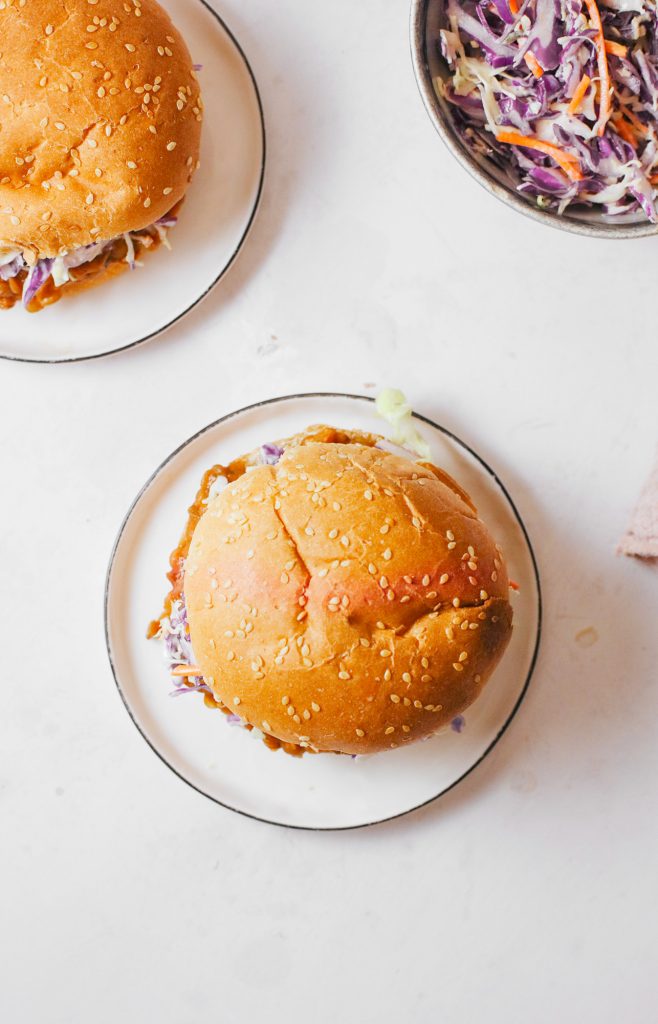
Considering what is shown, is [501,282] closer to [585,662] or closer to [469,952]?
[585,662]

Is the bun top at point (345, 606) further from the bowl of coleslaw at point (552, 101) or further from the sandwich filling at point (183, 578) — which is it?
the bowl of coleslaw at point (552, 101)

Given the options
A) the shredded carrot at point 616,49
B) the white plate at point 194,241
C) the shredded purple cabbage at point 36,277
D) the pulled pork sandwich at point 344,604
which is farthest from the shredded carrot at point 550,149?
the shredded purple cabbage at point 36,277

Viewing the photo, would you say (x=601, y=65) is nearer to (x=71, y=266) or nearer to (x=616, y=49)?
(x=616, y=49)

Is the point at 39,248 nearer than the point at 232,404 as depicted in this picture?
Yes

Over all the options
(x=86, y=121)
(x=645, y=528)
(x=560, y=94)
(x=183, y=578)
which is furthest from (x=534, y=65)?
(x=183, y=578)

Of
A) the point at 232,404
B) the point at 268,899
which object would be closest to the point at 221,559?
the point at 232,404

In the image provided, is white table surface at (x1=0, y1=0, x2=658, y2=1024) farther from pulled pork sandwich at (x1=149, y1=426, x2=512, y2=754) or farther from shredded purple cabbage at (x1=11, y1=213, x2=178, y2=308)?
pulled pork sandwich at (x1=149, y1=426, x2=512, y2=754)

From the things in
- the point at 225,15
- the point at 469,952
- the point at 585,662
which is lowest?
the point at 469,952
